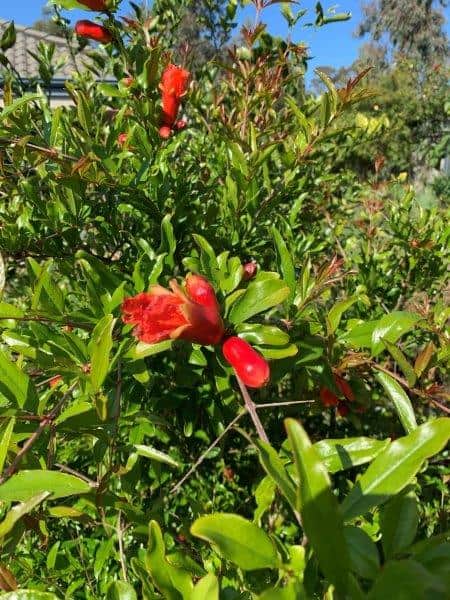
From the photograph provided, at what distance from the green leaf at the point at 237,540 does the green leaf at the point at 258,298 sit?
332 mm

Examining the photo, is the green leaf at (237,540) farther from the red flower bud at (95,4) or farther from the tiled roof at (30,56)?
the tiled roof at (30,56)

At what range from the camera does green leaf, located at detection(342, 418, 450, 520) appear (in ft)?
1.34

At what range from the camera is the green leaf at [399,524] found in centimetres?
41

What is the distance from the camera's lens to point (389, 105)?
41.2 feet

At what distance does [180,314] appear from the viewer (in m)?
0.65

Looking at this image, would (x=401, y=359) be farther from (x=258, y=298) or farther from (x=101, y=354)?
(x=101, y=354)

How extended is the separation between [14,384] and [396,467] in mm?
431

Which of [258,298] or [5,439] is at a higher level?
[258,298]

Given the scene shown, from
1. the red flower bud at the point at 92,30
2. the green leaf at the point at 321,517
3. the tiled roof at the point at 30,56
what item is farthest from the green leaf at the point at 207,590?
the tiled roof at the point at 30,56

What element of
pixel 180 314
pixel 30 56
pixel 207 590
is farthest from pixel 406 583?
pixel 30 56

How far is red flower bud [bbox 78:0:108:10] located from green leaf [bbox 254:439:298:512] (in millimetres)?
880

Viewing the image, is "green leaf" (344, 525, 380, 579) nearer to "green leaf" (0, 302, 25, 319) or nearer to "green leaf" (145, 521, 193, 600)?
"green leaf" (145, 521, 193, 600)

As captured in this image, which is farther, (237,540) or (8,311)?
(8,311)

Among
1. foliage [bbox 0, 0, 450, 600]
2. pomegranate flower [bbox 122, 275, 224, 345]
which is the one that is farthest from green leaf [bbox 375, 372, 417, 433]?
pomegranate flower [bbox 122, 275, 224, 345]
